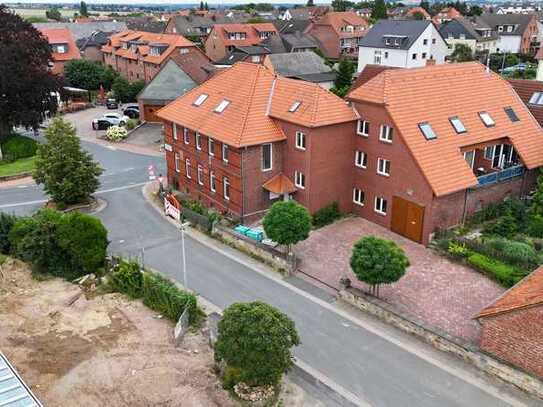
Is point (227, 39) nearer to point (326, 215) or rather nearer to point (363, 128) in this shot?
point (363, 128)

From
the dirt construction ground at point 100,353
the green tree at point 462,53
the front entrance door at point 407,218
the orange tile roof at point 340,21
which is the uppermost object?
the orange tile roof at point 340,21

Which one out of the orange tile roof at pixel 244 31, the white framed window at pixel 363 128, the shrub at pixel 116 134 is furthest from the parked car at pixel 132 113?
the white framed window at pixel 363 128

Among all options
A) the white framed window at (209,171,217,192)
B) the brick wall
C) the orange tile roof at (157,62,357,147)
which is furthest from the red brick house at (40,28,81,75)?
the brick wall

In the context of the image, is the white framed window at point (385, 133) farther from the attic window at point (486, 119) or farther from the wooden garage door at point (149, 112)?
the wooden garage door at point (149, 112)

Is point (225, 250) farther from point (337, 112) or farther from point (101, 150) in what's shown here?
point (101, 150)

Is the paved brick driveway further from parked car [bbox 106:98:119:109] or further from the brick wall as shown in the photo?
parked car [bbox 106:98:119:109]

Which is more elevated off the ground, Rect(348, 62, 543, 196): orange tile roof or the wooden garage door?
Rect(348, 62, 543, 196): orange tile roof

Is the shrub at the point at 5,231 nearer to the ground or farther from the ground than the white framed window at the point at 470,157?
nearer to the ground
